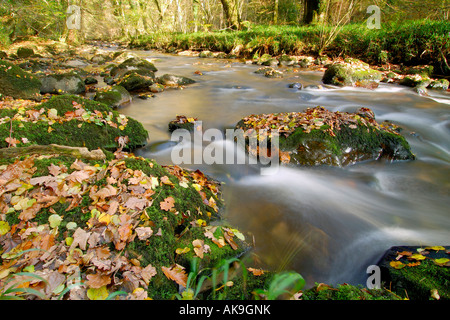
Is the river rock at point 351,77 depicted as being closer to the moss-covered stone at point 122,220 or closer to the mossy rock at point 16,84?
the moss-covered stone at point 122,220

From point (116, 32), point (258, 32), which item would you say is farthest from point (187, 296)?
point (116, 32)

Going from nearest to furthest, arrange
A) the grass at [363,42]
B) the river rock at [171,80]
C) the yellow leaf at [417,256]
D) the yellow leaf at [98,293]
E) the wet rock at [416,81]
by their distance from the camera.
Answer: the yellow leaf at [98,293] < the yellow leaf at [417,256] < the wet rock at [416,81] < the river rock at [171,80] < the grass at [363,42]

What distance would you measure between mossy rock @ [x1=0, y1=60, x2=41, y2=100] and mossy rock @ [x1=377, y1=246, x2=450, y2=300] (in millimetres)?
9370

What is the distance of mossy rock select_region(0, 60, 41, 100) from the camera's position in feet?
23.2

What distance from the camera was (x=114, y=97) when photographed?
7.92 metres

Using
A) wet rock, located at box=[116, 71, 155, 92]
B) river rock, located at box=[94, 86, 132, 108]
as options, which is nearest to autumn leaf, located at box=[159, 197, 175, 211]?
river rock, located at box=[94, 86, 132, 108]

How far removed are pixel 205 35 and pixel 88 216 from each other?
23.0 m

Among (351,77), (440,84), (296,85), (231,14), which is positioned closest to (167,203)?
(296,85)

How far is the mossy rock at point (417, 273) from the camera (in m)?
2.01

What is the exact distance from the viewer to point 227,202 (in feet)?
12.4

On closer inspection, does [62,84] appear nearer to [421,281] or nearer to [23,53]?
[421,281]

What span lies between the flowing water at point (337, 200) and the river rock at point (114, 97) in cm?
33

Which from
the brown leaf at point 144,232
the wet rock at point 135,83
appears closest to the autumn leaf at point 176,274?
the brown leaf at point 144,232

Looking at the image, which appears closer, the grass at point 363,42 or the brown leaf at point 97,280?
the brown leaf at point 97,280
